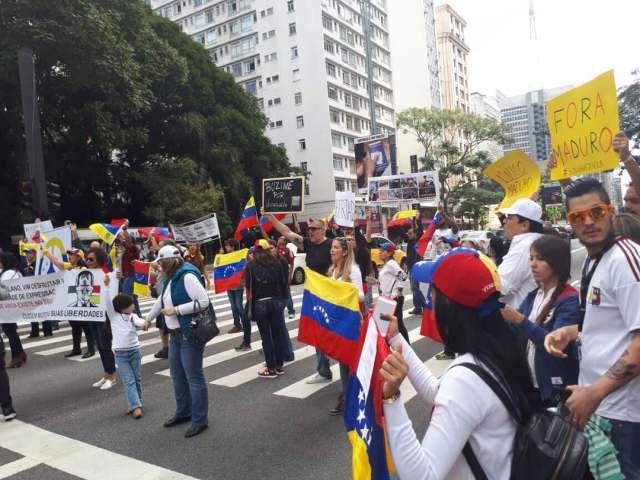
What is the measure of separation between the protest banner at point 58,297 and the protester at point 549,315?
17.5ft

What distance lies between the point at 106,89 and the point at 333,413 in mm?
23730

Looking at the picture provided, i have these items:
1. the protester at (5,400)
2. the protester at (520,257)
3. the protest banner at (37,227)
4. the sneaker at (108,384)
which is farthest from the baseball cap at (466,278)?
the protest banner at (37,227)

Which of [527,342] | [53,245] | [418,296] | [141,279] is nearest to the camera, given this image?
[527,342]

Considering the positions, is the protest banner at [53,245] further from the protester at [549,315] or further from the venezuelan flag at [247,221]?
the protester at [549,315]

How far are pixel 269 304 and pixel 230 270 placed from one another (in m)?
2.78

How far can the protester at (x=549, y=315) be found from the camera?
259cm

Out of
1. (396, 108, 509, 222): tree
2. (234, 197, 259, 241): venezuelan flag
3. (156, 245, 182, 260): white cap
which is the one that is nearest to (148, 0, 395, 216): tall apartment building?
(396, 108, 509, 222): tree

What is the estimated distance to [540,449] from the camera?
161 cm

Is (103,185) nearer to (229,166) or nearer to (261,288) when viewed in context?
(229,166)

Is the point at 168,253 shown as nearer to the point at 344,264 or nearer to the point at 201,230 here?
the point at 344,264

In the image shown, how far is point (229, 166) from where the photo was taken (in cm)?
3588

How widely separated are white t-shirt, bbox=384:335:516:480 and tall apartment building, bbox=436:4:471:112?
90144 millimetres

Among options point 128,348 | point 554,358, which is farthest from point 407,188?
point 554,358

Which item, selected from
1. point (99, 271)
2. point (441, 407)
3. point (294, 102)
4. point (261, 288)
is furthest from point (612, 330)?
point (294, 102)
